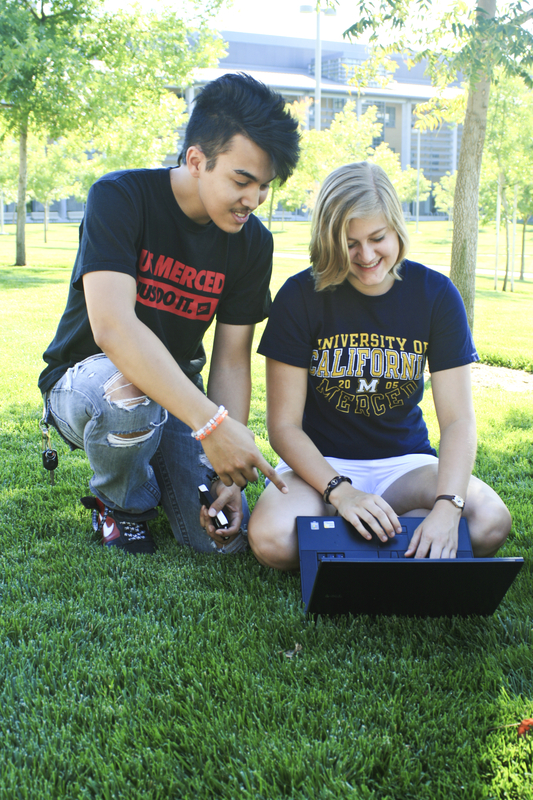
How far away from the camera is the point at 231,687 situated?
5.76ft

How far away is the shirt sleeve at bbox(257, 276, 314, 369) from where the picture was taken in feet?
8.07

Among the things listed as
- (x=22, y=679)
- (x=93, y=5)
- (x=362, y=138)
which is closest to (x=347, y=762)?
(x=22, y=679)

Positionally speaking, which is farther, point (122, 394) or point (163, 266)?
point (163, 266)

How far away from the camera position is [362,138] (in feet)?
102

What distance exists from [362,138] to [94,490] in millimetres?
31395

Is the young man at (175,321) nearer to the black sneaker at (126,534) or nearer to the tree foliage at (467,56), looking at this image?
the black sneaker at (126,534)

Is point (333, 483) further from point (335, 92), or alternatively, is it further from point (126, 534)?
point (335, 92)

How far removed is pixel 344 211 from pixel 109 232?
807 millimetres

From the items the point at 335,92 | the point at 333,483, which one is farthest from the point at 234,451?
the point at 335,92

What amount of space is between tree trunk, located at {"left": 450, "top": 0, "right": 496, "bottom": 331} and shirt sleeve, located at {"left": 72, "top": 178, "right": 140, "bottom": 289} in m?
4.34

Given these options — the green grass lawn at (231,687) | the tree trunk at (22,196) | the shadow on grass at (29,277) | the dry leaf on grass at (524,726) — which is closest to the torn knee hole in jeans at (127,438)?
the green grass lawn at (231,687)

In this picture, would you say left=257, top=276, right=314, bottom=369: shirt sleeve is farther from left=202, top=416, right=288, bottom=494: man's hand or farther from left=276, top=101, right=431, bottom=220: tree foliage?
left=276, top=101, right=431, bottom=220: tree foliage

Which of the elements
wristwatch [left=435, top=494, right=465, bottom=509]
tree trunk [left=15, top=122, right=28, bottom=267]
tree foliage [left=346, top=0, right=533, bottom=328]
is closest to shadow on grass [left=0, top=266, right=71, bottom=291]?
tree trunk [left=15, top=122, right=28, bottom=267]

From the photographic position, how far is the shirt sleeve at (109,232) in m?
2.25
